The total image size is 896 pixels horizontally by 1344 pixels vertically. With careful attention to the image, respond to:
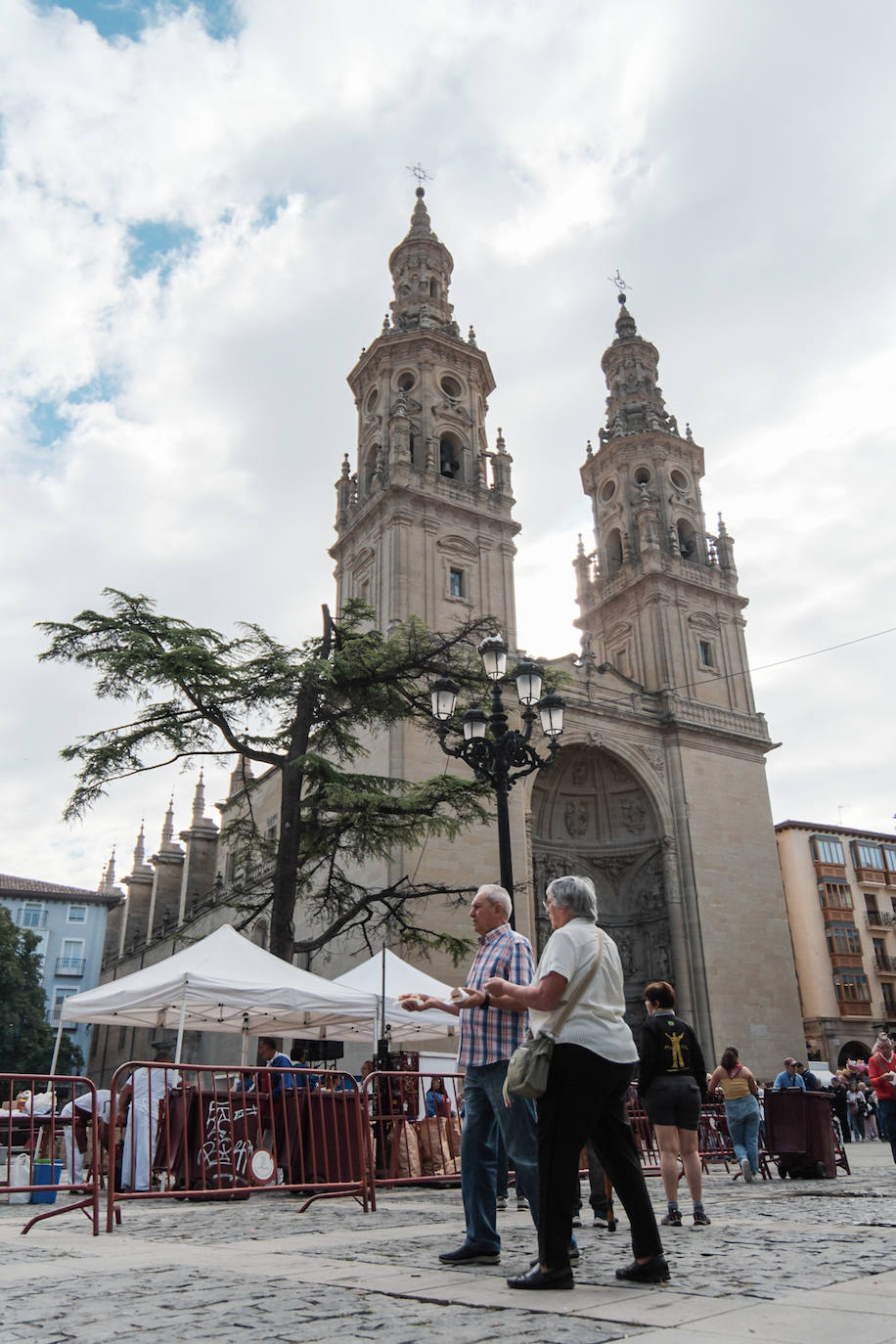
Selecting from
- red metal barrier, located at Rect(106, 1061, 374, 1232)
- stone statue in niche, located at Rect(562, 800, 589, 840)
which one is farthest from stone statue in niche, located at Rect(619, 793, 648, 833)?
red metal barrier, located at Rect(106, 1061, 374, 1232)

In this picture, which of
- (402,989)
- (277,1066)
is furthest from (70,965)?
(277,1066)

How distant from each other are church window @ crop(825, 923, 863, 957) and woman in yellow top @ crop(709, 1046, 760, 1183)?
95.6 feet

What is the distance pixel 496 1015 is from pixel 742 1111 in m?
6.39

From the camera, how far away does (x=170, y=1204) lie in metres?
7.89

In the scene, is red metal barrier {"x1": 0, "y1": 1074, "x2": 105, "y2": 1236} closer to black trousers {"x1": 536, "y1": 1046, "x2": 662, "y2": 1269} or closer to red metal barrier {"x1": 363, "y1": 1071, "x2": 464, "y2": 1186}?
→ red metal barrier {"x1": 363, "y1": 1071, "x2": 464, "y2": 1186}

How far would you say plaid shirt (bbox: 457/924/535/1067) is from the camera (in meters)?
4.26

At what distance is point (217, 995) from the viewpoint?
9.55 meters

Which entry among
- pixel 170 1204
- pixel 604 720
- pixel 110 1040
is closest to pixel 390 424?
pixel 604 720

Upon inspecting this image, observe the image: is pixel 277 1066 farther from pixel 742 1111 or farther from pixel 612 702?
pixel 612 702

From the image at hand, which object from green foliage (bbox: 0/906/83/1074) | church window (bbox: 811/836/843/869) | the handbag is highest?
church window (bbox: 811/836/843/869)

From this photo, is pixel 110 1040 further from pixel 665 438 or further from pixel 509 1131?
pixel 509 1131

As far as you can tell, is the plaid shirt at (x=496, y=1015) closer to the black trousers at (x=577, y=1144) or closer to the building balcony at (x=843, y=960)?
the black trousers at (x=577, y=1144)

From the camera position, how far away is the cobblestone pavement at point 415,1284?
2625 mm

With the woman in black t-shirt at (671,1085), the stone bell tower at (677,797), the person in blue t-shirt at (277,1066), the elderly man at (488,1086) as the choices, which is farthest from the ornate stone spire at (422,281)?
the elderly man at (488,1086)
